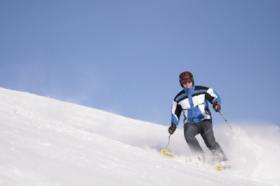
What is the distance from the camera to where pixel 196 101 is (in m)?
8.31

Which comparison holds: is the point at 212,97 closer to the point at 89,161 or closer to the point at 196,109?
the point at 196,109

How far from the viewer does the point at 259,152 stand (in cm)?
913

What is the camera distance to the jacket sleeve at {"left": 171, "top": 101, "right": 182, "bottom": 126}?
8.66 meters

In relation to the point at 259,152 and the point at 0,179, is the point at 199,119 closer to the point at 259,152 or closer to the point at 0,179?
the point at 259,152

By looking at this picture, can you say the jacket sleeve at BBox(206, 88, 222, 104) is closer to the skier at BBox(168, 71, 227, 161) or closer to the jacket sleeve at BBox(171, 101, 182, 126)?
the skier at BBox(168, 71, 227, 161)

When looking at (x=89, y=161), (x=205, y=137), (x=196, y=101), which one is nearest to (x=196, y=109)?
(x=196, y=101)

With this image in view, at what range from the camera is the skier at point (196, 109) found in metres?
8.05

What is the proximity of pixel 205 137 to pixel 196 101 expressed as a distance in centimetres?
67

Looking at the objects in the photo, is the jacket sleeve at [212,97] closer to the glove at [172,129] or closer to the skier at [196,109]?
the skier at [196,109]

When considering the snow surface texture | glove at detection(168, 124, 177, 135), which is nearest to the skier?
glove at detection(168, 124, 177, 135)

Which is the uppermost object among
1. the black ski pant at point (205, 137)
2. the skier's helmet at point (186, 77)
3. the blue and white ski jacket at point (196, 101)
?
the skier's helmet at point (186, 77)

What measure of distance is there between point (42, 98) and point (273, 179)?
26.4ft

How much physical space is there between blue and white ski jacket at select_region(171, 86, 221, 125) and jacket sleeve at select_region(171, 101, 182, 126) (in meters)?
0.13

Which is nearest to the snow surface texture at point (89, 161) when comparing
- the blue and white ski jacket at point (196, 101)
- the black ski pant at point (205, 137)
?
the black ski pant at point (205, 137)
